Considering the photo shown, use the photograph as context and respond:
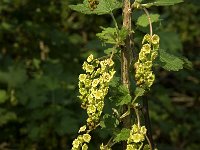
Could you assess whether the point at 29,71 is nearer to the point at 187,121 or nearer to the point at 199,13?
the point at 187,121

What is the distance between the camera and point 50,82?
446 cm

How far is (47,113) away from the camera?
433 centimetres

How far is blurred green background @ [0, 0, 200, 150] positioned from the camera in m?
4.38

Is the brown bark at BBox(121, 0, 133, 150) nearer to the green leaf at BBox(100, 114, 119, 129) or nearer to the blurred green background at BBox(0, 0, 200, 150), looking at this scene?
the green leaf at BBox(100, 114, 119, 129)

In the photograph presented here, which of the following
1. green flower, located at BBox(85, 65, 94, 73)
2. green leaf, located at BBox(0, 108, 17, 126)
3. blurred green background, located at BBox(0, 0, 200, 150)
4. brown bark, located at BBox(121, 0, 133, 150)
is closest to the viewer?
green flower, located at BBox(85, 65, 94, 73)

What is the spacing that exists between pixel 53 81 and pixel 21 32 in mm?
1016

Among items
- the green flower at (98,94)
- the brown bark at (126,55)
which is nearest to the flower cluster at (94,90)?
the green flower at (98,94)

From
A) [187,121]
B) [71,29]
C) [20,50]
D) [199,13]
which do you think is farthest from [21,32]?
[199,13]

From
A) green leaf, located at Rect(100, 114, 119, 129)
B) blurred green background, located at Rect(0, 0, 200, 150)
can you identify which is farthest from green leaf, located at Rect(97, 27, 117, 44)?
blurred green background, located at Rect(0, 0, 200, 150)

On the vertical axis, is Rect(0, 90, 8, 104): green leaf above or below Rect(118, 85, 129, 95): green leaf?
below

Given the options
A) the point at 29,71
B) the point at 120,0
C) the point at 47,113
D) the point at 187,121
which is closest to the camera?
the point at 120,0

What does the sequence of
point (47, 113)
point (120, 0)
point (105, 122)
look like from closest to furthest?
point (105, 122) < point (120, 0) < point (47, 113)

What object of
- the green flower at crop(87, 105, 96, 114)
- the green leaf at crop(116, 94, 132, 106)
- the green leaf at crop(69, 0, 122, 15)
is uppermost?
the green leaf at crop(69, 0, 122, 15)

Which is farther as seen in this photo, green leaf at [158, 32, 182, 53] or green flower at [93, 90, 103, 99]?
green leaf at [158, 32, 182, 53]
